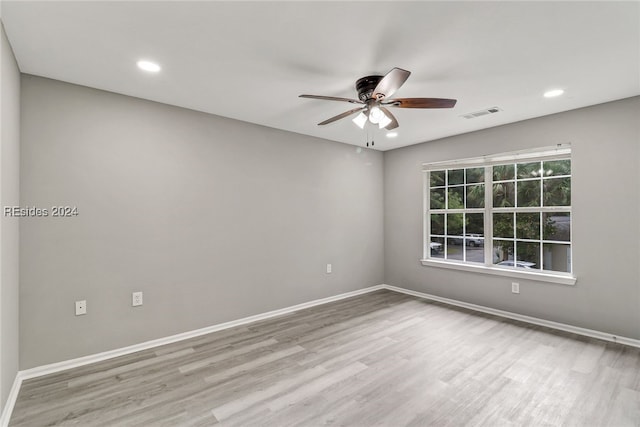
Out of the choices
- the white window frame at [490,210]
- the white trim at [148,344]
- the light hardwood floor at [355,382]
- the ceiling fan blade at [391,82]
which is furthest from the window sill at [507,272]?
the ceiling fan blade at [391,82]

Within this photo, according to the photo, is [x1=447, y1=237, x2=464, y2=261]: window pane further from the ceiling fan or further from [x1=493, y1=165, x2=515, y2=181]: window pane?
the ceiling fan

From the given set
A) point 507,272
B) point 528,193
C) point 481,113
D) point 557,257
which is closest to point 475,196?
point 528,193

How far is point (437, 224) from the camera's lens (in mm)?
4828

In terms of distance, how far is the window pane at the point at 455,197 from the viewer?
4539 millimetres

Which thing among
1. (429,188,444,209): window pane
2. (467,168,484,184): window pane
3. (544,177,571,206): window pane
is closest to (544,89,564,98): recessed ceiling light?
(544,177,571,206): window pane

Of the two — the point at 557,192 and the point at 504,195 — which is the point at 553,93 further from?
the point at 504,195

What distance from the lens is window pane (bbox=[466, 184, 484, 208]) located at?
4.31 m

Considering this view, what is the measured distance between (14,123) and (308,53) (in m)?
2.22

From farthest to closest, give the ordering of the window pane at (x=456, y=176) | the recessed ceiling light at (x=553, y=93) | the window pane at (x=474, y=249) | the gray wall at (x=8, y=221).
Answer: the window pane at (x=456, y=176)
the window pane at (x=474, y=249)
the recessed ceiling light at (x=553, y=93)
the gray wall at (x=8, y=221)

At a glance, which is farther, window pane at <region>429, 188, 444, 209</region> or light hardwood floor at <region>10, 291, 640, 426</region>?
window pane at <region>429, 188, 444, 209</region>

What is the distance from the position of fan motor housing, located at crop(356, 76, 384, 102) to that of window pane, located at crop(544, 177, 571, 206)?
2.72m

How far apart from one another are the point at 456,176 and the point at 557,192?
128cm

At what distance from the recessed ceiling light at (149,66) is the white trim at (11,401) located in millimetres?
2510

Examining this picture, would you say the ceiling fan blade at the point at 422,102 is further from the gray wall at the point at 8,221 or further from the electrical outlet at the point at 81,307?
the electrical outlet at the point at 81,307
